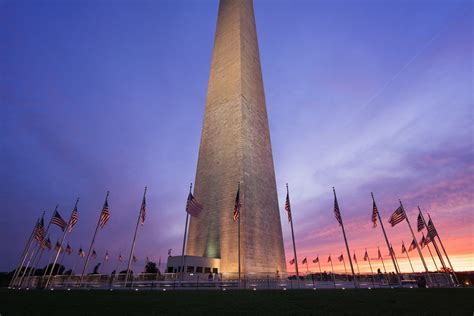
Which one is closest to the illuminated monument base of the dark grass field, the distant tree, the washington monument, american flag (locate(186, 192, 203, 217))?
the washington monument

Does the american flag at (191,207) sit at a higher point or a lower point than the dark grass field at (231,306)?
higher

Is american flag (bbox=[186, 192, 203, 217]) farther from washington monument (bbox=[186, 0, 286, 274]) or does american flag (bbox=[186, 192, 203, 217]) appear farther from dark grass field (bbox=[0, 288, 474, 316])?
dark grass field (bbox=[0, 288, 474, 316])

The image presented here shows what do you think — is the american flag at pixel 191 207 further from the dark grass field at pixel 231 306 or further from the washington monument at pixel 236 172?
the dark grass field at pixel 231 306

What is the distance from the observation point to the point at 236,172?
101 feet

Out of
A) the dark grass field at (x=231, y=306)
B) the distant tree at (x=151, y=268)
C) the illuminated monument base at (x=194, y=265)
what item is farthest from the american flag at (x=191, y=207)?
the distant tree at (x=151, y=268)

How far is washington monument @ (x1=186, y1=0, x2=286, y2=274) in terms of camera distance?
28.8 metres

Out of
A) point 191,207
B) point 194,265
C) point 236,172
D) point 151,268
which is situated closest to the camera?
point 191,207

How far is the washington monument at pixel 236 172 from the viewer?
2878 cm

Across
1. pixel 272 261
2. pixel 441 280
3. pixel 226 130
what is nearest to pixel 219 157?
pixel 226 130

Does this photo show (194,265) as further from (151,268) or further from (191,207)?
(151,268)

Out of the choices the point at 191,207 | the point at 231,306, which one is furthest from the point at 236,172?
the point at 231,306

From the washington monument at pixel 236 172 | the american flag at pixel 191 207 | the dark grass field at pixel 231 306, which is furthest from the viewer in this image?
the washington monument at pixel 236 172

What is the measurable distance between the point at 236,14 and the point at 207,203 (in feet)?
105

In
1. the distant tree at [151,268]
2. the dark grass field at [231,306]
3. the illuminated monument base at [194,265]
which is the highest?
the distant tree at [151,268]
